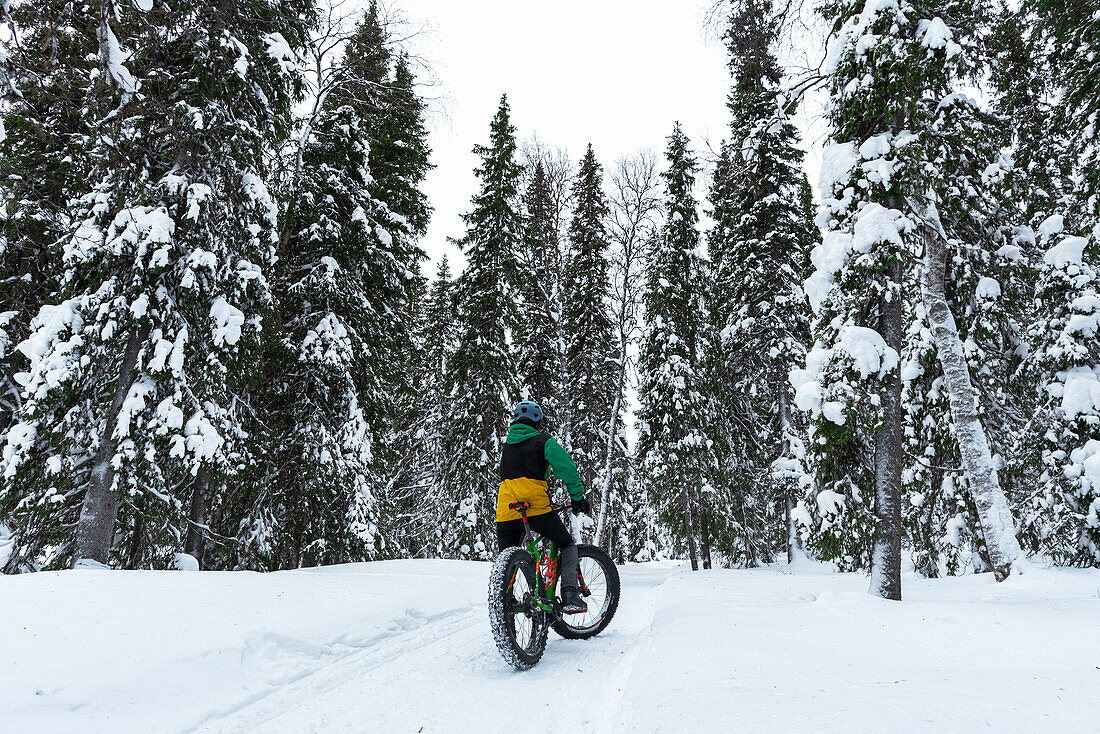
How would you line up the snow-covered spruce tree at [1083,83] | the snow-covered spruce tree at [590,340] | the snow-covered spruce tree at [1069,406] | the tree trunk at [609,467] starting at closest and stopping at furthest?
1. the snow-covered spruce tree at [1083,83]
2. the snow-covered spruce tree at [1069,406]
3. the tree trunk at [609,467]
4. the snow-covered spruce tree at [590,340]

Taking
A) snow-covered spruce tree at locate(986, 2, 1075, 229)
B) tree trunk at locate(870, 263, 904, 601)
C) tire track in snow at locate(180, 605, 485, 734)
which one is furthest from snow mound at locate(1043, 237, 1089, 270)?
tire track in snow at locate(180, 605, 485, 734)

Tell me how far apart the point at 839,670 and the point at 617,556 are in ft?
84.6

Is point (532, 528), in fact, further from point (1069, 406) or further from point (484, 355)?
point (484, 355)

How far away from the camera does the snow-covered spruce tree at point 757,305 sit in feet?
55.8

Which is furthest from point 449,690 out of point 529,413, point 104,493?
point 104,493

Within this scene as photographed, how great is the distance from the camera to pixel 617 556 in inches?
1103

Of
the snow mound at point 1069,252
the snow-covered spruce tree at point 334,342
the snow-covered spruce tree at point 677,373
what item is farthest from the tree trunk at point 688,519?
the snow mound at point 1069,252

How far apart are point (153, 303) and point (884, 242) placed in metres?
11.0

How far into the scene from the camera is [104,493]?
Result: 336 inches

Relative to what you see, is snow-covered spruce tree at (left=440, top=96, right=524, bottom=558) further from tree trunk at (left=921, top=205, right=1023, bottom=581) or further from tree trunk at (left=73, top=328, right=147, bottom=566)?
tree trunk at (left=921, top=205, right=1023, bottom=581)

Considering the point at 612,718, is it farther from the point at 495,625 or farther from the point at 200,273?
the point at 200,273

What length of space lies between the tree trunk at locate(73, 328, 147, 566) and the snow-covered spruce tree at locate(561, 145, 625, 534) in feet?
48.1

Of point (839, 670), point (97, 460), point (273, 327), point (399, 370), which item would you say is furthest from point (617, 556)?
point (839, 670)

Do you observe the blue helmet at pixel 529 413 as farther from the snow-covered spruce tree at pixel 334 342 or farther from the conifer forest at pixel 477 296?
the snow-covered spruce tree at pixel 334 342
